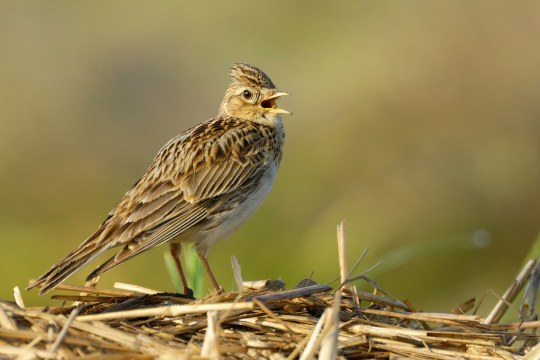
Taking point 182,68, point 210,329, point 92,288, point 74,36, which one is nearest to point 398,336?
point 210,329

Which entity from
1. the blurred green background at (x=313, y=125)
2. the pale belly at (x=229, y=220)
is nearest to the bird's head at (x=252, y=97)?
the pale belly at (x=229, y=220)

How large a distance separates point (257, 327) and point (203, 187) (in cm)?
230

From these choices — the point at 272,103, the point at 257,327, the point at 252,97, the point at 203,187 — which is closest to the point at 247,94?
the point at 252,97

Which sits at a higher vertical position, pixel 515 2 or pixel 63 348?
pixel 515 2

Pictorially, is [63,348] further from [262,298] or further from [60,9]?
[60,9]

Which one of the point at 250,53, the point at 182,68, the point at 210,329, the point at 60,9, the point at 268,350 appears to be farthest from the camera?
the point at 60,9

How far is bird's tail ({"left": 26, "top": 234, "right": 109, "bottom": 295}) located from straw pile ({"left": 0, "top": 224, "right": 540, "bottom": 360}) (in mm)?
278

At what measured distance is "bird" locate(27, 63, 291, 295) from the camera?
834cm

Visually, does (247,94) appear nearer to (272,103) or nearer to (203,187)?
(272,103)

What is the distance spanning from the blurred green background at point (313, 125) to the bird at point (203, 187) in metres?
1.29

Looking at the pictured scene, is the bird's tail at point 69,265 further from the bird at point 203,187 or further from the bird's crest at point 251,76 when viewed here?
the bird's crest at point 251,76

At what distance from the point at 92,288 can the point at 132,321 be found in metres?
0.59

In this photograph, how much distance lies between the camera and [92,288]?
725cm

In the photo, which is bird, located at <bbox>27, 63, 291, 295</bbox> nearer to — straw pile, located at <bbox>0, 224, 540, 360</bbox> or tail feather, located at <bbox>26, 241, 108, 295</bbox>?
tail feather, located at <bbox>26, 241, 108, 295</bbox>
